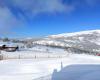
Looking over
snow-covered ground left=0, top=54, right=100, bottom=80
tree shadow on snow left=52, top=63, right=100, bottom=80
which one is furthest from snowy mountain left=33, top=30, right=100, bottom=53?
tree shadow on snow left=52, top=63, right=100, bottom=80

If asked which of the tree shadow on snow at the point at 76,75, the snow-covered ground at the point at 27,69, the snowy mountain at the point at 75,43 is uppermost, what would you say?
the snowy mountain at the point at 75,43

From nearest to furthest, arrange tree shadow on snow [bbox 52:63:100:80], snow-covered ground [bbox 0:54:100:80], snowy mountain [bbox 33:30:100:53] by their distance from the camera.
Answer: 1. tree shadow on snow [bbox 52:63:100:80]
2. snow-covered ground [bbox 0:54:100:80]
3. snowy mountain [bbox 33:30:100:53]

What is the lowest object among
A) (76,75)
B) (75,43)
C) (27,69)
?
(76,75)

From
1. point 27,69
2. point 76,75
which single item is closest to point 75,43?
point 27,69

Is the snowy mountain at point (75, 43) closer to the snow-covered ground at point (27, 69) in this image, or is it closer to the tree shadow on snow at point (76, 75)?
the snow-covered ground at point (27, 69)

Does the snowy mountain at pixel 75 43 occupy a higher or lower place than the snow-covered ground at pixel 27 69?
higher

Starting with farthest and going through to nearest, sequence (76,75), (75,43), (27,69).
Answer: (75,43), (27,69), (76,75)

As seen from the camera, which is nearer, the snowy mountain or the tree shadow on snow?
the tree shadow on snow

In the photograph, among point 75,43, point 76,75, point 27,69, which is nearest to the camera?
point 76,75

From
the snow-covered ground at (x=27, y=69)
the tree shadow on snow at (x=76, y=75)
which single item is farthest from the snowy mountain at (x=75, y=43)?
the tree shadow on snow at (x=76, y=75)

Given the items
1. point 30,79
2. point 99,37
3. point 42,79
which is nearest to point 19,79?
point 30,79

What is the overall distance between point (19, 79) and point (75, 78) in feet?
8.54

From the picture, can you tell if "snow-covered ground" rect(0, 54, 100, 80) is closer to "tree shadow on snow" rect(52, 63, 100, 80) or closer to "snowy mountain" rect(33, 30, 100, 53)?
"tree shadow on snow" rect(52, 63, 100, 80)

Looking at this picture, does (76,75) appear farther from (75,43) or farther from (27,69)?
(75,43)
